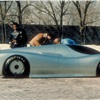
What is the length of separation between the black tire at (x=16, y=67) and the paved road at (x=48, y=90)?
41 centimetres

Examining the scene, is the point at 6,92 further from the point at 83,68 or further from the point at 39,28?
the point at 39,28

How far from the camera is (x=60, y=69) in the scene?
9570 millimetres

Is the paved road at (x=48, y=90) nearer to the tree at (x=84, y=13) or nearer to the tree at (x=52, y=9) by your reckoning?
the tree at (x=84, y=13)

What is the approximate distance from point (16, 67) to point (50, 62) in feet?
3.09

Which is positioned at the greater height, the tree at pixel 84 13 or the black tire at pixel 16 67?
the tree at pixel 84 13

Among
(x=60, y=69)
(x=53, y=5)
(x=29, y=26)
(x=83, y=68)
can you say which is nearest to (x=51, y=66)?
(x=60, y=69)

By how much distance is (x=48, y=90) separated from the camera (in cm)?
705

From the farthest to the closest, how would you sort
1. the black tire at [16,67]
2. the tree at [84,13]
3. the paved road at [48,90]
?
1. the tree at [84,13]
2. the black tire at [16,67]
3. the paved road at [48,90]

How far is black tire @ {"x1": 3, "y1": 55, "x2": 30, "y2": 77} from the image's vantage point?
9344 millimetres

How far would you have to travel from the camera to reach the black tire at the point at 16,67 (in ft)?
30.7

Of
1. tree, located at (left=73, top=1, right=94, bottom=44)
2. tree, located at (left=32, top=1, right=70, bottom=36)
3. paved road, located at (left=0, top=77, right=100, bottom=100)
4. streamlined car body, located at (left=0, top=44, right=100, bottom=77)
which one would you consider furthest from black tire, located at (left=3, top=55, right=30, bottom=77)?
tree, located at (left=32, top=1, right=70, bottom=36)

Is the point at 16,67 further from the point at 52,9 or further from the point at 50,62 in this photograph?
the point at 52,9

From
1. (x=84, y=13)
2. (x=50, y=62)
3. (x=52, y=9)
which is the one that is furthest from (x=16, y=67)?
(x=52, y=9)

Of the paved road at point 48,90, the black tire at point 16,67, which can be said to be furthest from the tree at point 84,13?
the paved road at point 48,90
